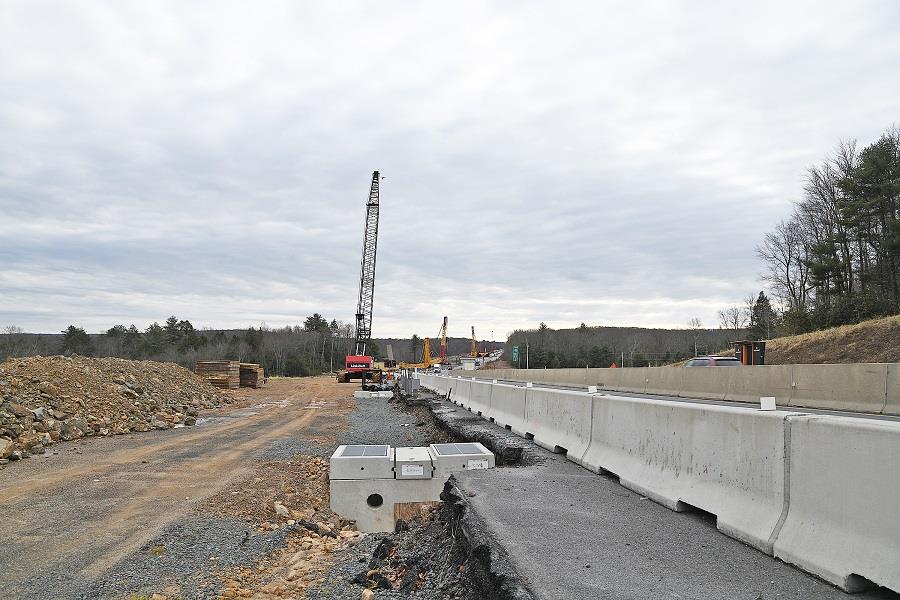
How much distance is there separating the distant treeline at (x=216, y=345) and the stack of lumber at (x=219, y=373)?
35.6 m

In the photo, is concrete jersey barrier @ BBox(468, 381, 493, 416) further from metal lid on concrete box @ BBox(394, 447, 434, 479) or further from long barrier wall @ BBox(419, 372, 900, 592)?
long barrier wall @ BBox(419, 372, 900, 592)

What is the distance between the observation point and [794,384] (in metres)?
16.4

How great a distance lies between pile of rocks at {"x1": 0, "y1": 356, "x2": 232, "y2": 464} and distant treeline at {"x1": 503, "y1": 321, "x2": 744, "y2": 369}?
210 ft

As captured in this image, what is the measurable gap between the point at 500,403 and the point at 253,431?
9.86m

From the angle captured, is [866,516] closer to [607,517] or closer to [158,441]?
[607,517]

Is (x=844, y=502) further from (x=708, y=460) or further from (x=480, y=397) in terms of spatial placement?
(x=480, y=397)

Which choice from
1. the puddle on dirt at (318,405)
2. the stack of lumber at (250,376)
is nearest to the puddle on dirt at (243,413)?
the puddle on dirt at (318,405)

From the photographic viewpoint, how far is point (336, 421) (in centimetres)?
2427

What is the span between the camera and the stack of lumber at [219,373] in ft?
141

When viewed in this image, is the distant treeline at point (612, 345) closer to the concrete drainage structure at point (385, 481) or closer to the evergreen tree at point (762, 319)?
the evergreen tree at point (762, 319)

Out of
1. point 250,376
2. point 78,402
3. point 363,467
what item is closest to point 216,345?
point 250,376

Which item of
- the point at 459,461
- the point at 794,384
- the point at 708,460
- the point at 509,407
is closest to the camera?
the point at 708,460

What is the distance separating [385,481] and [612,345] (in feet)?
410

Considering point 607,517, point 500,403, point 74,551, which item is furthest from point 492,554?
point 500,403
